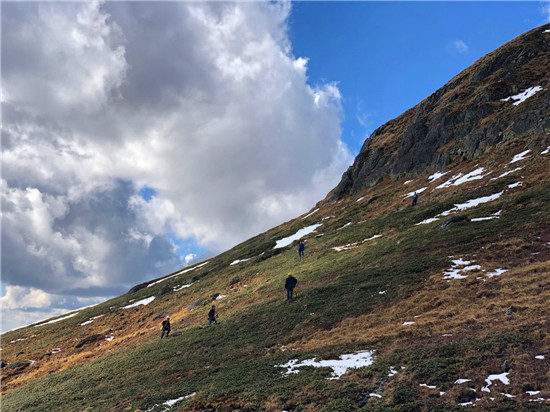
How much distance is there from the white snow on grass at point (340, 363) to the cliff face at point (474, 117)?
48.5m

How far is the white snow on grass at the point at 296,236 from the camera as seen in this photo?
64588 mm

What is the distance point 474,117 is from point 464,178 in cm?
2140

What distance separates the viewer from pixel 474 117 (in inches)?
2581

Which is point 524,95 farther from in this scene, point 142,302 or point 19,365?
point 19,365

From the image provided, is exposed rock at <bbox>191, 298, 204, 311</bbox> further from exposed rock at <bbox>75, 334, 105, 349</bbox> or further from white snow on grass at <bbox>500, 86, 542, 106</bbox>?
white snow on grass at <bbox>500, 86, 542, 106</bbox>

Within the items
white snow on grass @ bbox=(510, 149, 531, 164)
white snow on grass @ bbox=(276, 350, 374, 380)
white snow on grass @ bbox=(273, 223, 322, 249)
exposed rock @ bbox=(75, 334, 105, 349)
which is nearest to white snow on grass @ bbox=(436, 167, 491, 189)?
white snow on grass @ bbox=(510, 149, 531, 164)

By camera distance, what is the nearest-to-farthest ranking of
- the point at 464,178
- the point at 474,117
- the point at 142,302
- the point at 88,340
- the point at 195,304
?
the point at 195,304 → the point at 88,340 → the point at 464,178 → the point at 474,117 → the point at 142,302

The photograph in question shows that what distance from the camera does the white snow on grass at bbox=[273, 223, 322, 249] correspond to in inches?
2543

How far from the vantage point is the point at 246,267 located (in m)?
58.5

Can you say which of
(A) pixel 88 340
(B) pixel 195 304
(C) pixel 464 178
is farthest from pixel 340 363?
(A) pixel 88 340

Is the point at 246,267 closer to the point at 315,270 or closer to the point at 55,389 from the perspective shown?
the point at 315,270

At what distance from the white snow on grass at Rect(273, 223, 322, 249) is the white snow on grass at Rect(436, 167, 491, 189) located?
2423 centimetres

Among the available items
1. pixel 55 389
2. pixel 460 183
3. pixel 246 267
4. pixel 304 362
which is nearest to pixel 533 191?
pixel 460 183

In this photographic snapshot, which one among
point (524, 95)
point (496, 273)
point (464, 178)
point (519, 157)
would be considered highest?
point (524, 95)
